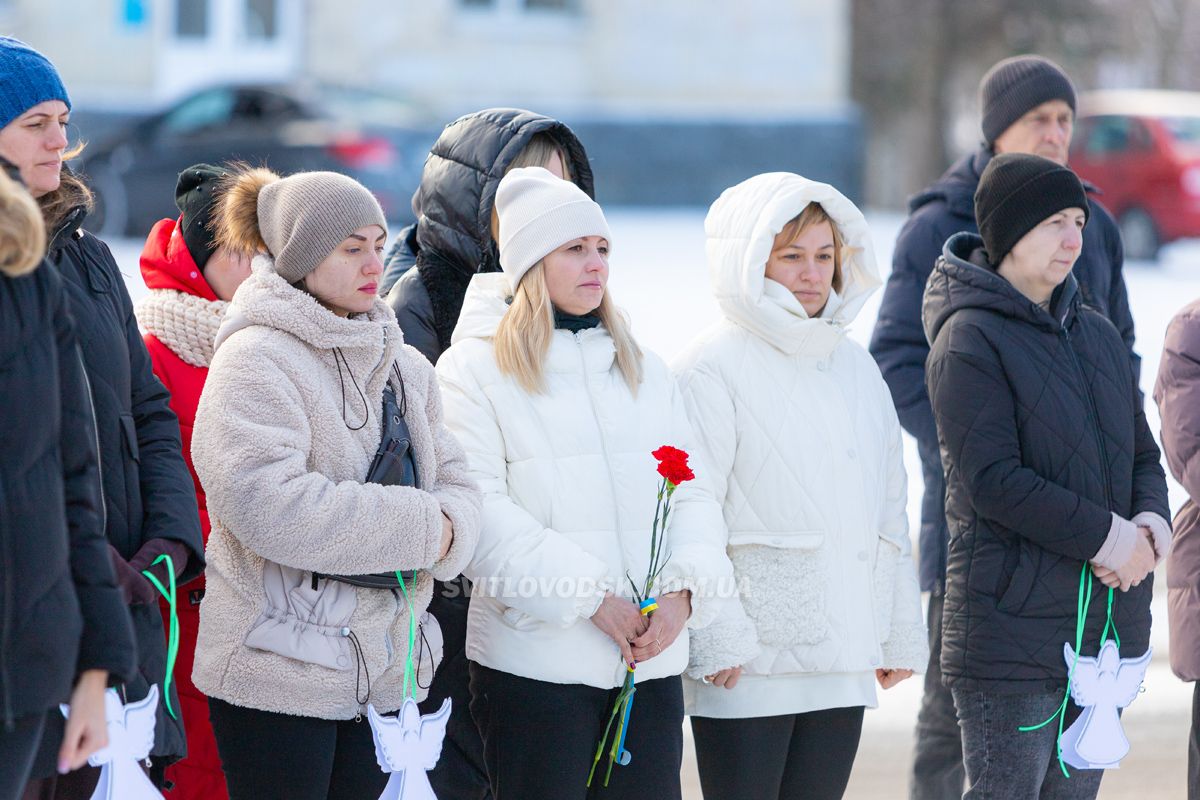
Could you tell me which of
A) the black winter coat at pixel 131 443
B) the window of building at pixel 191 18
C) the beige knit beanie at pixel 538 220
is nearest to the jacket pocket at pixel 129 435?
the black winter coat at pixel 131 443

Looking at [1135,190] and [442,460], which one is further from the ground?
[442,460]

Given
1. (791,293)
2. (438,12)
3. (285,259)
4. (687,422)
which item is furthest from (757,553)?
(438,12)

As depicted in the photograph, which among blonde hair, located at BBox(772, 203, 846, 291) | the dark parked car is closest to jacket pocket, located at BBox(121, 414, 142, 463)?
blonde hair, located at BBox(772, 203, 846, 291)

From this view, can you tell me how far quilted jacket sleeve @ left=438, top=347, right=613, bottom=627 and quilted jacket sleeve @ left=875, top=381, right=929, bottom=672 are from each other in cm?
84

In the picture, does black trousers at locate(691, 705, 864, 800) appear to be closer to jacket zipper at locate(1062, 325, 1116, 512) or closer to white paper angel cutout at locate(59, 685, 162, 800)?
jacket zipper at locate(1062, 325, 1116, 512)

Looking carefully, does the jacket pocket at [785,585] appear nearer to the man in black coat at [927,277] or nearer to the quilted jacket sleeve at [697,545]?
the quilted jacket sleeve at [697,545]

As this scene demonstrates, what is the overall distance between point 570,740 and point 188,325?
1.29 m

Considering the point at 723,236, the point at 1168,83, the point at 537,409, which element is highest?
the point at 723,236

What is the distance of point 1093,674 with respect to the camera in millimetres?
3918

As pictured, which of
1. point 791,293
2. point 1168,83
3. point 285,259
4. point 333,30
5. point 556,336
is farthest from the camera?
point 1168,83

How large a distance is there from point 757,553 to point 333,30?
16959 mm

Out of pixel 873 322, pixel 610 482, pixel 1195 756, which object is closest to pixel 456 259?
pixel 610 482

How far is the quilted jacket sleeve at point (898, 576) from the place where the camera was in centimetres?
406

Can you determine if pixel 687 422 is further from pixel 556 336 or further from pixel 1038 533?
pixel 1038 533
